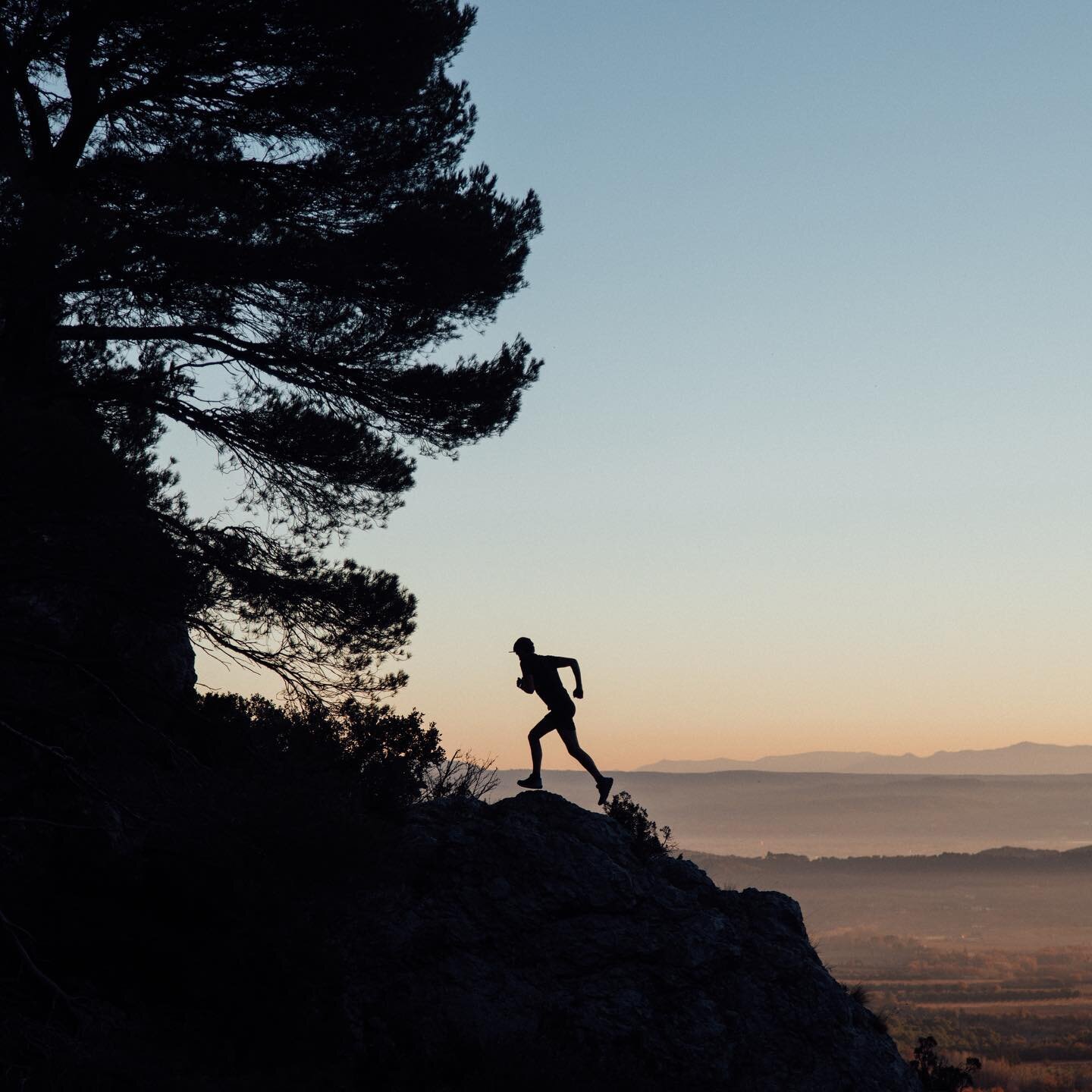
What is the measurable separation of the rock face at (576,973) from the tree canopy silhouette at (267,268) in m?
2.60

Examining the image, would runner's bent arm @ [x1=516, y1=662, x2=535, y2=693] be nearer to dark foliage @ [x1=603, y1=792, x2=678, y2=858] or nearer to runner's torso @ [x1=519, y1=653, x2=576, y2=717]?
runner's torso @ [x1=519, y1=653, x2=576, y2=717]

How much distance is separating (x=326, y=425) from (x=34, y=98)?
201 inches

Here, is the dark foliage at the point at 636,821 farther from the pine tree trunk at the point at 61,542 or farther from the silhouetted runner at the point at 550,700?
the pine tree trunk at the point at 61,542

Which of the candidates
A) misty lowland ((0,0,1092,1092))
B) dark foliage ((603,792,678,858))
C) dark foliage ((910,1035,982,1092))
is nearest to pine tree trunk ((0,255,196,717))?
misty lowland ((0,0,1092,1092))

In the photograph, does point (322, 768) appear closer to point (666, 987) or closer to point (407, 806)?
point (407, 806)

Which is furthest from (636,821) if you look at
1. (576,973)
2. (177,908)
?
(177,908)

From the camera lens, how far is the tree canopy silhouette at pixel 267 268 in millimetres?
12758

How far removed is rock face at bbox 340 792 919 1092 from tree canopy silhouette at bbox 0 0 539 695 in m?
2.60

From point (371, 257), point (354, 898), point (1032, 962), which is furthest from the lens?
point (1032, 962)

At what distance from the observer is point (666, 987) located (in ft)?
39.5

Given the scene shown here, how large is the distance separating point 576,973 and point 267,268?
8510 mm

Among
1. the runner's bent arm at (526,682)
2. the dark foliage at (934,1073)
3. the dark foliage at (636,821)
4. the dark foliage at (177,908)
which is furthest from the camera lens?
the dark foliage at (934,1073)

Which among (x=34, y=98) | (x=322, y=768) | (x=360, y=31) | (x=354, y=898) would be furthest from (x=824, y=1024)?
(x=34, y=98)

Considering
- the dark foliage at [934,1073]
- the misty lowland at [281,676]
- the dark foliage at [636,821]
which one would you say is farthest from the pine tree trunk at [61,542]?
the dark foliage at [934,1073]
